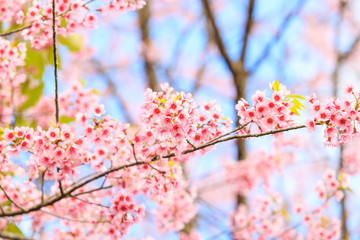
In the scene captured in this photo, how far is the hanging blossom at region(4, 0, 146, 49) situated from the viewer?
2713 millimetres

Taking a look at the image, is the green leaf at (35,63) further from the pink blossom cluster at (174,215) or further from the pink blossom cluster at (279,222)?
the pink blossom cluster at (279,222)

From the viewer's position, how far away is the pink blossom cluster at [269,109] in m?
2.09

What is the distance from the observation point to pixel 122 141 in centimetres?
254

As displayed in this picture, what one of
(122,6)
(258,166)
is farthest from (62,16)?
(258,166)

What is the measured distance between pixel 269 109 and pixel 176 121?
515 mm

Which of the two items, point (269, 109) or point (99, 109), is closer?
point (269, 109)

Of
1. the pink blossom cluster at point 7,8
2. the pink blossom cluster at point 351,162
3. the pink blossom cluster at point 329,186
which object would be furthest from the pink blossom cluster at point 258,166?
the pink blossom cluster at point 7,8

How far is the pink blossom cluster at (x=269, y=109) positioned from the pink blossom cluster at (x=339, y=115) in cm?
14

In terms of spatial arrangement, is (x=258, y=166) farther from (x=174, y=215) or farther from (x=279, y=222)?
(x=174, y=215)

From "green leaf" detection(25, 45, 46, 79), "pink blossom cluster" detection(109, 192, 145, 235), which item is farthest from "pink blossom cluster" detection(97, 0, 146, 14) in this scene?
"green leaf" detection(25, 45, 46, 79)

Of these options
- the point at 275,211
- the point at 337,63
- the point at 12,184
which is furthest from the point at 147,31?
the point at 12,184

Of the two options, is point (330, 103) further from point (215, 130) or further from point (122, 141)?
point (122, 141)

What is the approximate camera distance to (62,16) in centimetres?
273

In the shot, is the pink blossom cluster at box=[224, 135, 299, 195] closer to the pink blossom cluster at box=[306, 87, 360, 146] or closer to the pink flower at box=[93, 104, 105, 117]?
the pink blossom cluster at box=[306, 87, 360, 146]
